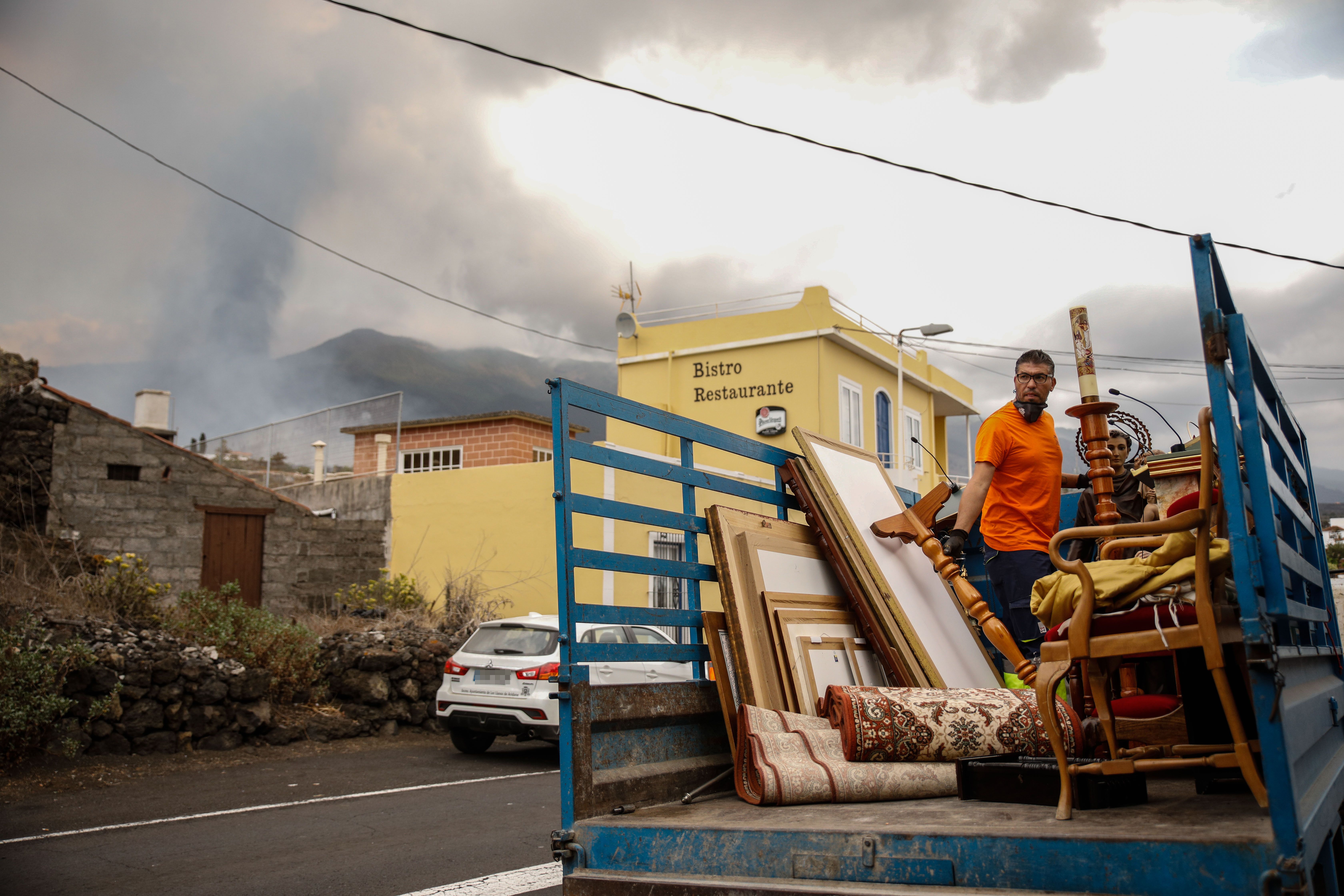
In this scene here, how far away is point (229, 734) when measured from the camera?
10648 millimetres

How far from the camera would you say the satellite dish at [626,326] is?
2453cm

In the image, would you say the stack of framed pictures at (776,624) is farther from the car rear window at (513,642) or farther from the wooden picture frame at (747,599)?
the car rear window at (513,642)

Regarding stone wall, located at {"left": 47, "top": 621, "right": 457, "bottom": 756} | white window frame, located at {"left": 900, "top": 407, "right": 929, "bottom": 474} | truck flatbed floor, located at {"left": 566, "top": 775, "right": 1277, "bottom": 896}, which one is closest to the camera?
truck flatbed floor, located at {"left": 566, "top": 775, "right": 1277, "bottom": 896}

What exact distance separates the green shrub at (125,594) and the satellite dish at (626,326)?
14119 millimetres

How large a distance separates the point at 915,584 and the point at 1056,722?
212cm

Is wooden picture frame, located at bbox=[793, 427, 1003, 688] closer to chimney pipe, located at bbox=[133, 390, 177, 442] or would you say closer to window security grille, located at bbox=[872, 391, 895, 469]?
chimney pipe, located at bbox=[133, 390, 177, 442]

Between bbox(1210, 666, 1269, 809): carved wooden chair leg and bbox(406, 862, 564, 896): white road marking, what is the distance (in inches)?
134

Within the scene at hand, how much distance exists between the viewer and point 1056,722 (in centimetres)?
252

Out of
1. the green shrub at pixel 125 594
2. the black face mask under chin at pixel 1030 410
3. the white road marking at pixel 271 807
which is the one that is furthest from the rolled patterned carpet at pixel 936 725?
the green shrub at pixel 125 594

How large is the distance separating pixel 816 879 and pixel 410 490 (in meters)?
19.3

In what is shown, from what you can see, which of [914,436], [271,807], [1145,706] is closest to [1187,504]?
[1145,706]

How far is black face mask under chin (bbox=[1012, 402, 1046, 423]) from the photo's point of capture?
4492 millimetres

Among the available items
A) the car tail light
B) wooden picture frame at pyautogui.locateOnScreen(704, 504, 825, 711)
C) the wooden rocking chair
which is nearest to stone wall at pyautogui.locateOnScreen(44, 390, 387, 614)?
the car tail light

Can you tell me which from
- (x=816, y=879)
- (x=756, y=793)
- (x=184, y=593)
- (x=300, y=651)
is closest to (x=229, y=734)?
(x=300, y=651)
